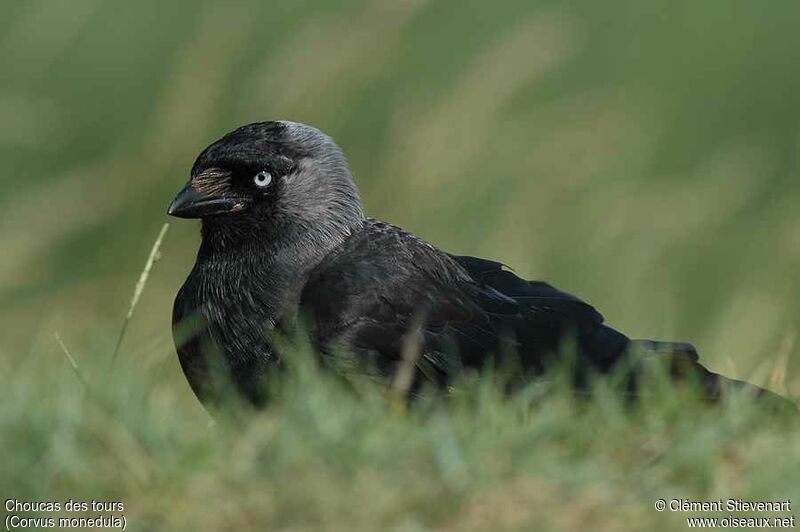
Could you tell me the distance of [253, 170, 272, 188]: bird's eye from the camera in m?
5.73

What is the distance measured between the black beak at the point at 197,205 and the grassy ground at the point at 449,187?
1.72ft

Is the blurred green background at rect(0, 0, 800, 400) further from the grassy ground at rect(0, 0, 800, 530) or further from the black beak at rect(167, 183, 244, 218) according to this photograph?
the black beak at rect(167, 183, 244, 218)

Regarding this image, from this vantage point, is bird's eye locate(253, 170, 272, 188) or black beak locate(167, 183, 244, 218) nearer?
black beak locate(167, 183, 244, 218)

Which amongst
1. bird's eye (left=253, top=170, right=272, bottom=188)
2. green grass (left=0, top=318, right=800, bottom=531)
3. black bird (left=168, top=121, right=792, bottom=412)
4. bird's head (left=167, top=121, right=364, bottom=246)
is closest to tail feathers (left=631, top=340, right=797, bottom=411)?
black bird (left=168, top=121, right=792, bottom=412)

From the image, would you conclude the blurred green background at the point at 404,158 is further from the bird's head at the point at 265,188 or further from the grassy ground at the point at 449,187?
the bird's head at the point at 265,188

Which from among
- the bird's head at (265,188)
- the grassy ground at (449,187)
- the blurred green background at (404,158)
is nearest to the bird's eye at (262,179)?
the bird's head at (265,188)

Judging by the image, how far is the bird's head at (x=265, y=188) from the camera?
18.5ft

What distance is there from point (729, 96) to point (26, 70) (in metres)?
5.02

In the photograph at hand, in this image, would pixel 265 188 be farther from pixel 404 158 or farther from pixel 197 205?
pixel 404 158

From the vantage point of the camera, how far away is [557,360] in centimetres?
537

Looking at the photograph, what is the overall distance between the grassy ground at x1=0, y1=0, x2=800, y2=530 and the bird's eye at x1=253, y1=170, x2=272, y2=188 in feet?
2.48

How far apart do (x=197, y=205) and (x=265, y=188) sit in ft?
0.90

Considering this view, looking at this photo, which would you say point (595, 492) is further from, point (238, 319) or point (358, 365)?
point (238, 319)

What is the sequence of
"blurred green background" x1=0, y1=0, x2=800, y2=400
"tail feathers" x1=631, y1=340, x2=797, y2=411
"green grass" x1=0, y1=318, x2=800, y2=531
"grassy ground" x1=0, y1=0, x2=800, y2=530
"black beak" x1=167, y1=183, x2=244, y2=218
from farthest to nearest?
"blurred green background" x1=0, y1=0, x2=800, y2=400
"black beak" x1=167, y1=183, x2=244, y2=218
"tail feathers" x1=631, y1=340, x2=797, y2=411
"grassy ground" x1=0, y1=0, x2=800, y2=530
"green grass" x1=0, y1=318, x2=800, y2=531
